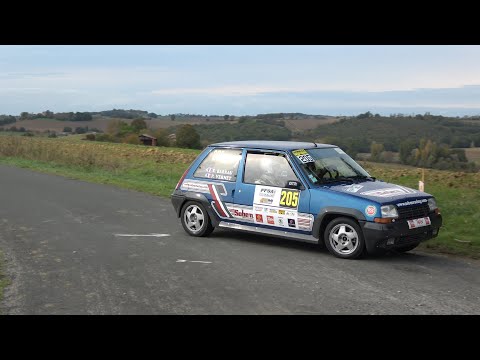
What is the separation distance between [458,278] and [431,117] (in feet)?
73.3

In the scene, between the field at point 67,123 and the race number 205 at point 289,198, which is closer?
the race number 205 at point 289,198

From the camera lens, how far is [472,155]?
2089cm

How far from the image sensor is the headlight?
8.57 m

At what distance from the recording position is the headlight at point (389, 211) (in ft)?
28.1

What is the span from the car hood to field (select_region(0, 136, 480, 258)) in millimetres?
1278

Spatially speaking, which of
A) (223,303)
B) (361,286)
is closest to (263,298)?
(223,303)

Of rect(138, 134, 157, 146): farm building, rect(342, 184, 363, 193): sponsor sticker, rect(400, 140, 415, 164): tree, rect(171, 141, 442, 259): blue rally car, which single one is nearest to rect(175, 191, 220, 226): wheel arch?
rect(171, 141, 442, 259): blue rally car

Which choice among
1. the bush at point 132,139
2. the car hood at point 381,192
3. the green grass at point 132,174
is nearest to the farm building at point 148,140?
the bush at point 132,139

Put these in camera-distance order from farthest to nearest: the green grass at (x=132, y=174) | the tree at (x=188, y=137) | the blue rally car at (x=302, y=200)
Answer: the tree at (x=188, y=137) < the green grass at (x=132, y=174) < the blue rally car at (x=302, y=200)

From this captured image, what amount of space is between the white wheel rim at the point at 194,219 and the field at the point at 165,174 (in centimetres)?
384

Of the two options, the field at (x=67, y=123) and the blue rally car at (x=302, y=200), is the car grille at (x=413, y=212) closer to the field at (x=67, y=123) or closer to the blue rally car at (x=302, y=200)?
the blue rally car at (x=302, y=200)

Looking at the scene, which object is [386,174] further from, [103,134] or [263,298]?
[103,134]

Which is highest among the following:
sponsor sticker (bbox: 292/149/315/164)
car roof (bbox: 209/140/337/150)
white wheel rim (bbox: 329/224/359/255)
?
car roof (bbox: 209/140/337/150)

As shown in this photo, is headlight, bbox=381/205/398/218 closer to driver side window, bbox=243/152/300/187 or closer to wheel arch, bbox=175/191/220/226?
driver side window, bbox=243/152/300/187
